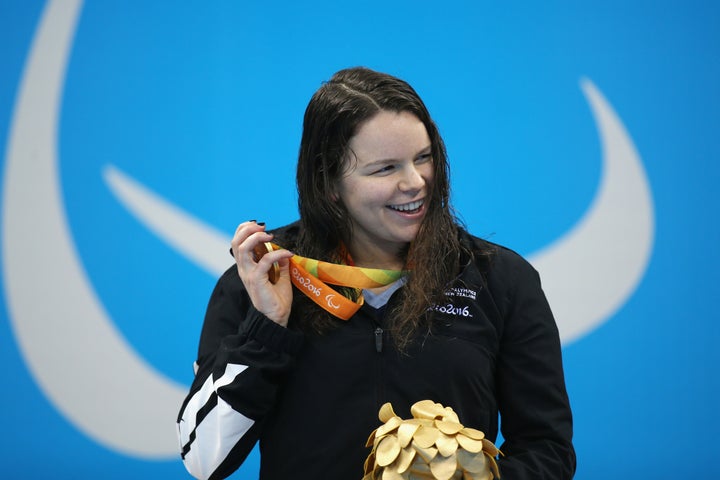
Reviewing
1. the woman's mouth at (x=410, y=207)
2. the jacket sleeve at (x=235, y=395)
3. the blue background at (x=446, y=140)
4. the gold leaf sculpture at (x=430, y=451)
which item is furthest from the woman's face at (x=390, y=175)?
the blue background at (x=446, y=140)

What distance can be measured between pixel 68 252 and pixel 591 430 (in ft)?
5.80

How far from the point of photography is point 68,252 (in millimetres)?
2574

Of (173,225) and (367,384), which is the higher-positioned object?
(173,225)

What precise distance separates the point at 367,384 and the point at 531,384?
0.27 m

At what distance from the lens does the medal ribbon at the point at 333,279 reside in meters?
1.36

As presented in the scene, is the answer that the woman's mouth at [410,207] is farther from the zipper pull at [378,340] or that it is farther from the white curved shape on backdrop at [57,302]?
the white curved shape on backdrop at [57,302]

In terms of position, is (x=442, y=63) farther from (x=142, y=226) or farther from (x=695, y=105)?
(x=142, y=226)

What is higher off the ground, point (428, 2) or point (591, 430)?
point (428, 2)

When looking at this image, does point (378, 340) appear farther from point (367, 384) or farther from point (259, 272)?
point (259, 272)

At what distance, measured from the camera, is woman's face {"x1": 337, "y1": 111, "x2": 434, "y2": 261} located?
1.36 meters

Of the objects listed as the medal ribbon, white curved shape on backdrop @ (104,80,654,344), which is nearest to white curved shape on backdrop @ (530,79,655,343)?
white curved shape on backdrop @ (104,80,654,344)

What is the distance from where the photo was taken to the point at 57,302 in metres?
2.58

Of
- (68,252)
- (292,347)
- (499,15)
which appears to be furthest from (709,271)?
(68,252)

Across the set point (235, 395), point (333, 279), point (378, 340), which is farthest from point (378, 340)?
point (235, 395)
